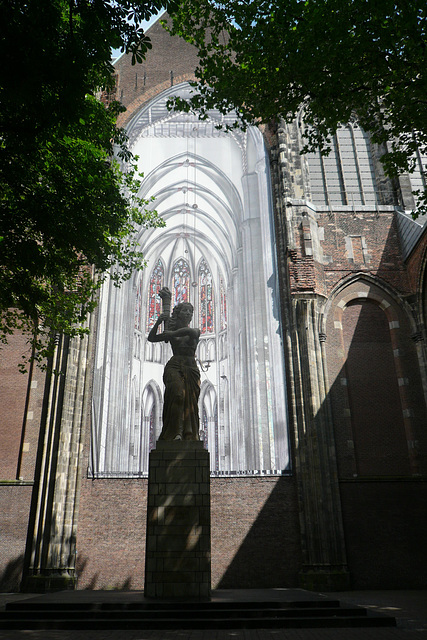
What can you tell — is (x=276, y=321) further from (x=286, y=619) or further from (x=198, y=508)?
(x=286, y=619)

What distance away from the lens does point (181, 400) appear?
10141 millimetres

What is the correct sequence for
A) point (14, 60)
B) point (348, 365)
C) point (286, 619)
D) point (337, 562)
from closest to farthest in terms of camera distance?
point (14, 60) < point (286, 619) < point (337, 562) < point (348, 365)

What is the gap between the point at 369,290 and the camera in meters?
17.5

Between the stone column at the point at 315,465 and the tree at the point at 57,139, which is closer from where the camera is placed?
the tree at the point at 57,139

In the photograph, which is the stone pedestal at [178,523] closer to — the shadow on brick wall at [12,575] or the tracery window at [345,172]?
the shadow on brick wall at [12,575]

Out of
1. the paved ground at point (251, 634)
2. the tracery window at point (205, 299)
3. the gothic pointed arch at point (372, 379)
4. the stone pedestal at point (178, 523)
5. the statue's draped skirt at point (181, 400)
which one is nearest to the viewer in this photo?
the paved ground at point (251, 634)

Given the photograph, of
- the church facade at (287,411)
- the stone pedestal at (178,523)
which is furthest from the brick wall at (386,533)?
the stone pedestal at (178,523)

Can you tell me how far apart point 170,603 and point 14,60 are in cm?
776

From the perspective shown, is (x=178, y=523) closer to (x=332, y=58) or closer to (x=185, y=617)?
(x=185, y=617)

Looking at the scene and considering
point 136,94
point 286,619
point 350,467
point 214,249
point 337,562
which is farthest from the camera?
point 214,249

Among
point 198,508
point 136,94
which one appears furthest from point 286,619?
point 136,94

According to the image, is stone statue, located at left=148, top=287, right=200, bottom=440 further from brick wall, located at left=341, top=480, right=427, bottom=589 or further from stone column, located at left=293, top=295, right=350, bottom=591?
brick wall, located at left=341, top=480, right=427, bottom=589

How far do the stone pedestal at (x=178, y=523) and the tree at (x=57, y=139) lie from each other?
431cm

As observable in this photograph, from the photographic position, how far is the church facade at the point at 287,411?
561 inches
